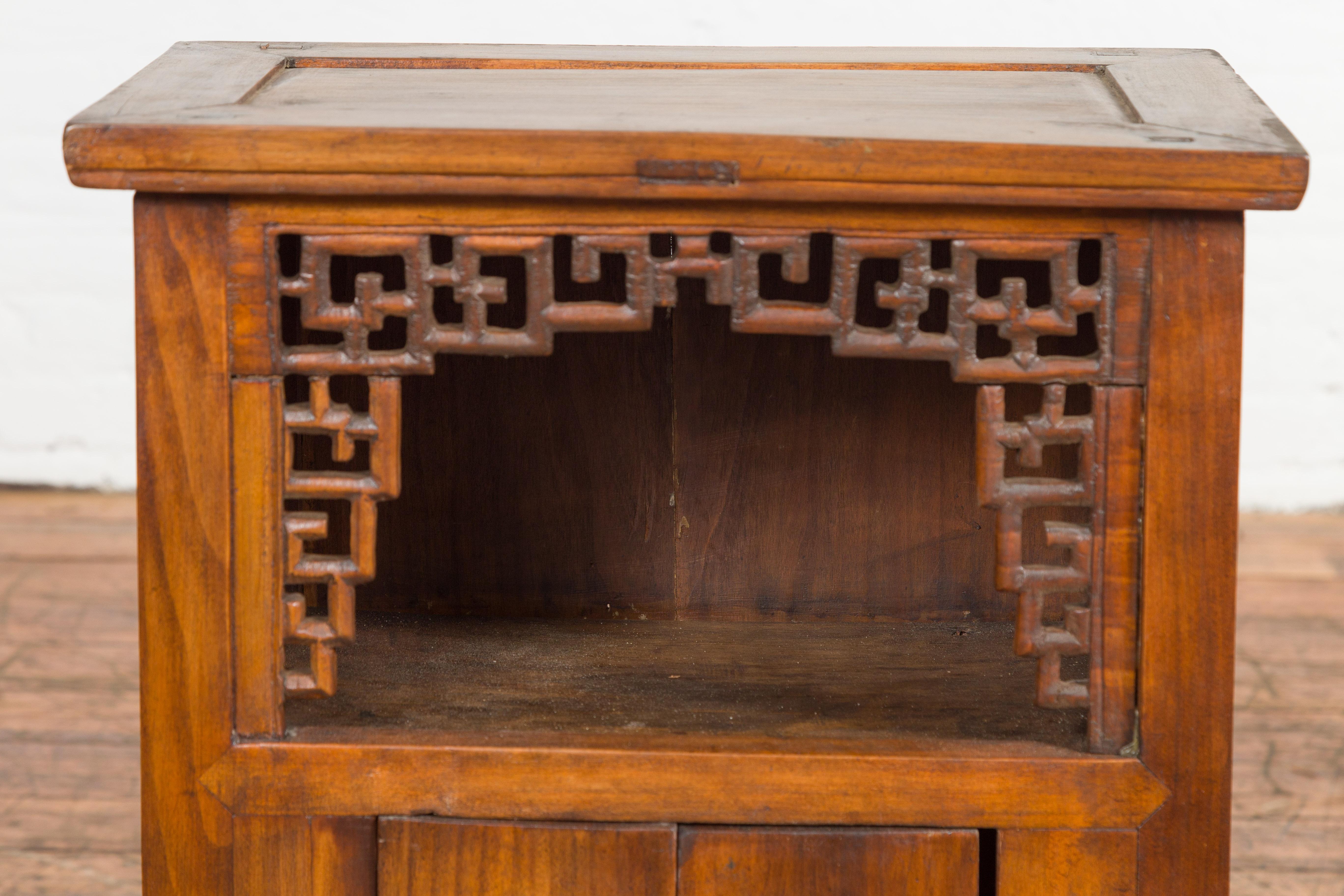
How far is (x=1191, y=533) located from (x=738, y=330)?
347mm

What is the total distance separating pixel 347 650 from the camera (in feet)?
4.68

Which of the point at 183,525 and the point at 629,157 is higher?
the point at 629,157

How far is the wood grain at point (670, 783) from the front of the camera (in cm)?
112

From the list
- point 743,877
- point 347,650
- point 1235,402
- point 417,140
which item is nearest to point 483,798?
point 743,877

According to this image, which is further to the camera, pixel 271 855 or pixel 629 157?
pixel 271 855

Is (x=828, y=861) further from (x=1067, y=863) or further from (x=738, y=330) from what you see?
(x=738, y=330)

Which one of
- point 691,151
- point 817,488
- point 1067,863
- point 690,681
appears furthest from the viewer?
point 817,488

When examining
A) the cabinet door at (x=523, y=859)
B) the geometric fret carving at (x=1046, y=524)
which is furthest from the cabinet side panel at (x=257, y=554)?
the geometric fret carving at (x=1046, y=524)

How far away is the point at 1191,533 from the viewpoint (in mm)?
1081

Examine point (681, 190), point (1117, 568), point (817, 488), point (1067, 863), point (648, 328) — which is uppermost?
point (681, 190)

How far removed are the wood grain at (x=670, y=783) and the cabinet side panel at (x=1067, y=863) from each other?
0.04 ft

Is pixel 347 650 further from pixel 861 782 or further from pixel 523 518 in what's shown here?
pixel 861 782

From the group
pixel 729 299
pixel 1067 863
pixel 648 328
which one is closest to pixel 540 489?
pixel 648 328

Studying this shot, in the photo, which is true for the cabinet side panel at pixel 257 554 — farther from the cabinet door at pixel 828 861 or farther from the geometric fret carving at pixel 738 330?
the cabinet door at pixel 828 861
